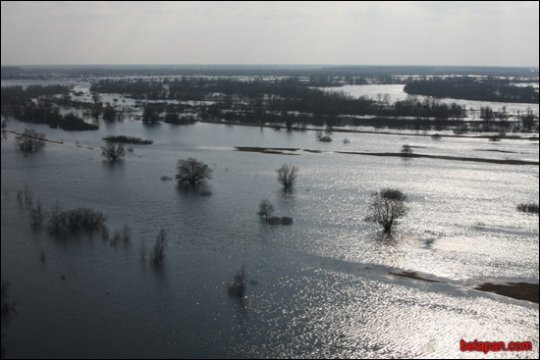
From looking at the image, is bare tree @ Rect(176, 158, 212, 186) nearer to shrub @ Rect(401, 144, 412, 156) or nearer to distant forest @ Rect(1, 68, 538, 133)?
shrub @ Rect(401, 144, 412, 156)

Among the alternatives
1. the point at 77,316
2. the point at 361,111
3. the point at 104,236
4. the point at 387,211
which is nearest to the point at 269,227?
the point at 387,211

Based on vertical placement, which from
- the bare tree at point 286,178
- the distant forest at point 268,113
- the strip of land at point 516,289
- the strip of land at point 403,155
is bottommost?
the strip of land at point 516,289

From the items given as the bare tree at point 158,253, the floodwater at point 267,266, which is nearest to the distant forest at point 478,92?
the floodwater at point 267,266

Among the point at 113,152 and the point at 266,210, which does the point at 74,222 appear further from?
the point at 113,152

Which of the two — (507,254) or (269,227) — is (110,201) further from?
(507,254)

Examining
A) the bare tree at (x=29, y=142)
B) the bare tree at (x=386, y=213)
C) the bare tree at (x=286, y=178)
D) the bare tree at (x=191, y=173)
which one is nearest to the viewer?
the bare tree at (x=386, y=213)

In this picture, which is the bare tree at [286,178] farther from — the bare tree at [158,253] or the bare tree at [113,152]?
the bare tree at [113,152]

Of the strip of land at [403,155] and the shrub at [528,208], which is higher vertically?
the strip of land at [403,155]
